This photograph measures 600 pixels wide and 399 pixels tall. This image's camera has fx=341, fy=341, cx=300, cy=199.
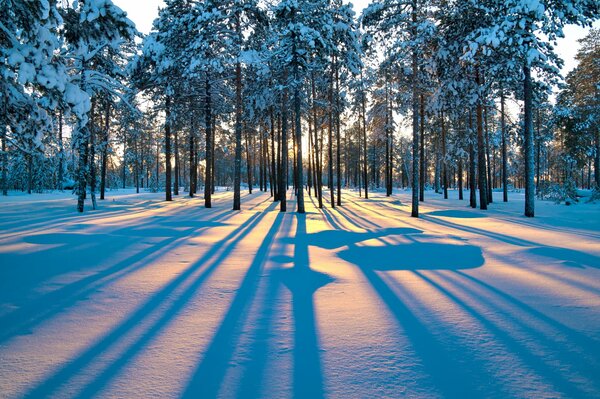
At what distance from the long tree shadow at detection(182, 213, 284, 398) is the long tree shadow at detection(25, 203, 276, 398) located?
23.2 inches

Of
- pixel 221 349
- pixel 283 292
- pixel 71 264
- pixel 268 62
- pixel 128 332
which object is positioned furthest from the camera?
pixel 268 62

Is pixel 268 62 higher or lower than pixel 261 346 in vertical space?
higher

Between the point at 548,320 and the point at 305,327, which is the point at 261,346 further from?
the point at 548,320

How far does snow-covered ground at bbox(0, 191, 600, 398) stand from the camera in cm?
238

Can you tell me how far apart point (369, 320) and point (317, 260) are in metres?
3.08

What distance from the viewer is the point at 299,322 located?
11.5 feet

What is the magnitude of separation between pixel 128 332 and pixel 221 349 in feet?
3.37

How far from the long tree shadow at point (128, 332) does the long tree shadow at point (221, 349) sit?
23.2 inches

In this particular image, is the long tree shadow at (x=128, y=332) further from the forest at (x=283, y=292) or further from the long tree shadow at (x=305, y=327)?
A: the long tree shadow at (x=305, y=327)

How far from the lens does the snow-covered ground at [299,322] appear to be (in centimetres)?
238

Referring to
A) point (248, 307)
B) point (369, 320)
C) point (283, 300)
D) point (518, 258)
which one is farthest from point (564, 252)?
point (248, 307)

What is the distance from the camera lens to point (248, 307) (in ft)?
13.0

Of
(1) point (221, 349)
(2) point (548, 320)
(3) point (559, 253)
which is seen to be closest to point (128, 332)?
(1) point (221, 349)

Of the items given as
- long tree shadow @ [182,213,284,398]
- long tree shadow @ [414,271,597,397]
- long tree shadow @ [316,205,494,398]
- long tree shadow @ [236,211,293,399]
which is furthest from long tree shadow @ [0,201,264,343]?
long tree shadow @ [414,271,597,397]
